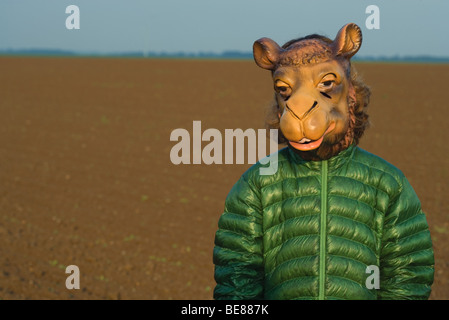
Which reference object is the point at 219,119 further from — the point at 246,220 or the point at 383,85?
the point at 246,220

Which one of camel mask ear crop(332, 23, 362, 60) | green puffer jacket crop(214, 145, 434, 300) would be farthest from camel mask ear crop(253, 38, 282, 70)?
green puffer jacket crop(214, 145, 434, 300)

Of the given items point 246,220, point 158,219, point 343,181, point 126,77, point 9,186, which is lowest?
point 246,220

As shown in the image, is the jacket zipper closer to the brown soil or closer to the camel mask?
the camel mask

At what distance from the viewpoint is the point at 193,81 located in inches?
1324

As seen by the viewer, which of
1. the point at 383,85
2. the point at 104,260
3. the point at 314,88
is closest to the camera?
the point at 314,88

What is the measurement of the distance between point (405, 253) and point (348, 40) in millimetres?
838

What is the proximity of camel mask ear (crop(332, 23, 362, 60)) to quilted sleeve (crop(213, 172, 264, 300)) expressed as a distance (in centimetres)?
62

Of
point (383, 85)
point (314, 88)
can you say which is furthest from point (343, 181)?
point (383, 85)

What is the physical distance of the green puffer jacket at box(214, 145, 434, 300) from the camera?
88.3 inches

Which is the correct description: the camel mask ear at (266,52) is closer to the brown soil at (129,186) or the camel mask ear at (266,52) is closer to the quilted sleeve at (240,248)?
the quilted sleeve at (240,248)

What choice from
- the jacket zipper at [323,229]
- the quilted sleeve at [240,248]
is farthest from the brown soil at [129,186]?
the quilted sleeve at [240,248]

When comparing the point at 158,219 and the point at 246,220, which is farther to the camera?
the point at 158,219

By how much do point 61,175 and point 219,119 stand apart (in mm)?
8189

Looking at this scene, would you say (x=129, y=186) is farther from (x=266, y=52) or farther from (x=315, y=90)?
(x=315, y=90)
